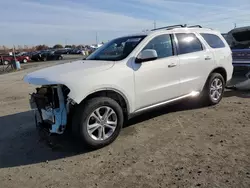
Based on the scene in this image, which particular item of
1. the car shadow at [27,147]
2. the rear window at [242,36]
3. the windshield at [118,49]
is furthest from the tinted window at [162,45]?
the rear window at [242,36]

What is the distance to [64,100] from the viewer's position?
13.8 ft

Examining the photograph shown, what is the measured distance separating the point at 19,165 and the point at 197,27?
4.75 meters

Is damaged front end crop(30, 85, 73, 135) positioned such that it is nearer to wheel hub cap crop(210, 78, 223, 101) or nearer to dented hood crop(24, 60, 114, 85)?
dented hood crop(24, 60, 114, 85)

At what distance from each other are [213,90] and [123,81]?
2.80m

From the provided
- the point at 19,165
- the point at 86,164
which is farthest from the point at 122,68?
the point at 19,165

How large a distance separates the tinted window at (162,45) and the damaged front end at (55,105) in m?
1.80

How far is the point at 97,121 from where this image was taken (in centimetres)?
429

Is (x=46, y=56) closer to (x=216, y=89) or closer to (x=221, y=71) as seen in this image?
(x=221, y=71)

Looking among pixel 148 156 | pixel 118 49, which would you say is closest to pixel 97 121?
pixel 148 156

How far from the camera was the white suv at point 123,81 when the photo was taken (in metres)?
4.14

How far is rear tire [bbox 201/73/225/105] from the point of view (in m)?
6.17

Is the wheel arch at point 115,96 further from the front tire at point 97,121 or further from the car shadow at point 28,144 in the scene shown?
the car shadow at point 28,144

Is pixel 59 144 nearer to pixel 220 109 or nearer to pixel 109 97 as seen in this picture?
pixel 109 97

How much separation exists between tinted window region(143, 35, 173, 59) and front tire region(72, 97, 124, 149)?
1.39m
